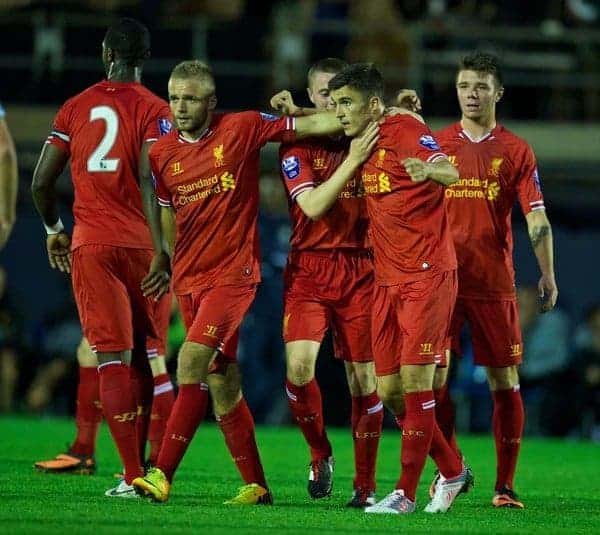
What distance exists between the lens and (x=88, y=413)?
9.27m

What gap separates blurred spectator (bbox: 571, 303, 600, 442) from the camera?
1442 centimetres

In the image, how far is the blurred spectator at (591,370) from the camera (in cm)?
1442

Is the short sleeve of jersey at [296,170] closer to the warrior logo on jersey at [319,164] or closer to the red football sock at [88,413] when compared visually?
the warrior logo on jersey at [319,164]

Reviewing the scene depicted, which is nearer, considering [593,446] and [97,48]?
[593,446]

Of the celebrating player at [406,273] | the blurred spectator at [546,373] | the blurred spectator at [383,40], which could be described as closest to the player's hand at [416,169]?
the celebrating player at [406,273]

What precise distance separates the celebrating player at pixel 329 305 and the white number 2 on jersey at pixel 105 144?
1.07 m

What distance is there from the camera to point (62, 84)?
15695 millimetres

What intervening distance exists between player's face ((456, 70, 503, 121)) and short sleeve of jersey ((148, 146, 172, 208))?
1.93m

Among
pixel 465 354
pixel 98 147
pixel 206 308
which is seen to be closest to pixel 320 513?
pixel 206 308

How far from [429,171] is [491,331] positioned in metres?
1.58

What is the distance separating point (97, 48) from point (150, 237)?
801 centimetres

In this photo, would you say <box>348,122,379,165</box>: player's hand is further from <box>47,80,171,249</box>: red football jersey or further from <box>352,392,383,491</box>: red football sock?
<box>352,392,383,491</box>: red football sock

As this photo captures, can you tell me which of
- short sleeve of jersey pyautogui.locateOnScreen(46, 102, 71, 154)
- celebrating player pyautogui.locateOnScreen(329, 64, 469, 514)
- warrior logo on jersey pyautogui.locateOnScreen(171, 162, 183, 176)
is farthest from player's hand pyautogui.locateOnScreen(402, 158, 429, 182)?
short sleeve of jersey pyautogui.locateOnScreen(46, 102, 71, 154)

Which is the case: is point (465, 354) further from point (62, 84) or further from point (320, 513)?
point (320, 513)
